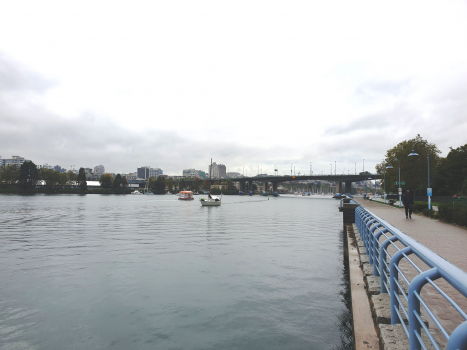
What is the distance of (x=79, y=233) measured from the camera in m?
28.5

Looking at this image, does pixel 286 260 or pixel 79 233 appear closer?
pixel 286 260

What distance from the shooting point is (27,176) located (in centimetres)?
14425

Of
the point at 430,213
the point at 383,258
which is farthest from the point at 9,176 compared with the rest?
the point at 383,258

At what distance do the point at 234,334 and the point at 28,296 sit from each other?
7.58 meters

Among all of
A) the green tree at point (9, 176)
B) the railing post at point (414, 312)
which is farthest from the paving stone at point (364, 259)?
the green tree at point (9, 176)

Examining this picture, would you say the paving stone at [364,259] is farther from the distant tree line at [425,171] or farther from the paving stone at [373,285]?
the distant tree line at [425,171]

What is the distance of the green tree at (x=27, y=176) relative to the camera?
144 metres

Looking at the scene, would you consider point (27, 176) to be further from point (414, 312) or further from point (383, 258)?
point (414, 312)

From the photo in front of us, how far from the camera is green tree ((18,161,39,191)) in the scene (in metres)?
144

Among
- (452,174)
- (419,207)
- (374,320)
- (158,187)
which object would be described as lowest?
(374,320)

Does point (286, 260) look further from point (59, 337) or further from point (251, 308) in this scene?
point (59, 337)

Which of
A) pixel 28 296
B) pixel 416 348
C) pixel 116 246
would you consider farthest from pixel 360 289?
pixel 116 246

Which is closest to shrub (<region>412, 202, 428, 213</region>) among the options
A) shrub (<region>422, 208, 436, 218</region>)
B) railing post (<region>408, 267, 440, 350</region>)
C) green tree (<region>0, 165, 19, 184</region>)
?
shrub (<region>422, 208, 436, 218</region>)

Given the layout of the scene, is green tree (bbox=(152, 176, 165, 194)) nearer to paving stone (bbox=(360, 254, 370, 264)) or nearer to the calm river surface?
the calm river surface
